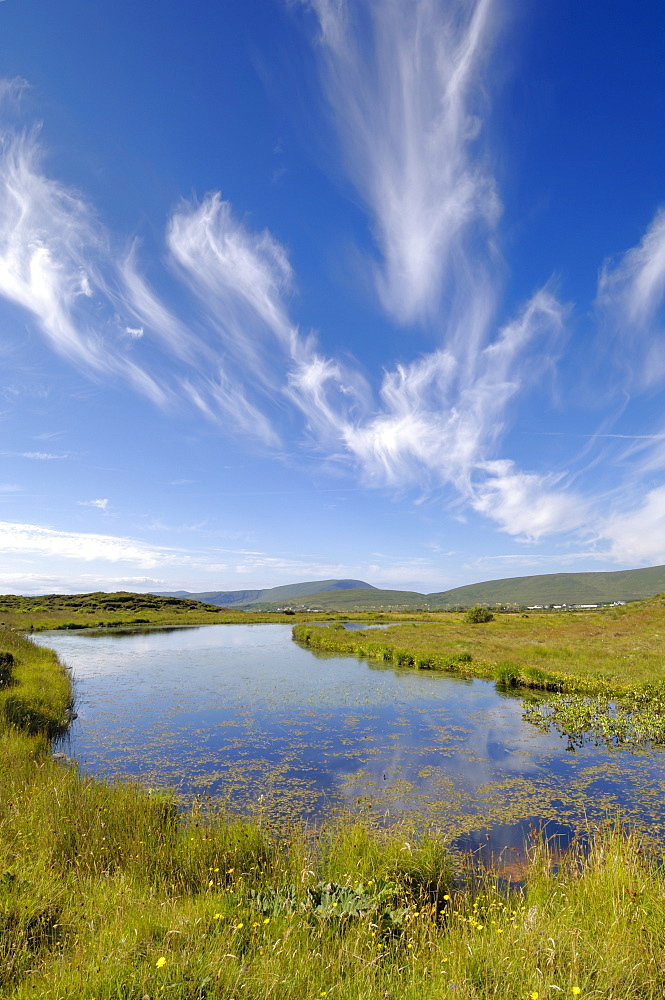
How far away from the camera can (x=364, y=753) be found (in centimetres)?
1677

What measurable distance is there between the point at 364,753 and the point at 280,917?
11802mm

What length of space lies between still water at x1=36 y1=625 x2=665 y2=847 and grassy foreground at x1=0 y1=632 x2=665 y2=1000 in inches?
149

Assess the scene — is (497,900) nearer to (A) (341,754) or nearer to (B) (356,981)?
(B) (356,981)

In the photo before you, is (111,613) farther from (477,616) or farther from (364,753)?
(364,753)

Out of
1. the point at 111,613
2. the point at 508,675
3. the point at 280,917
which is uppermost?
the point at 280,917

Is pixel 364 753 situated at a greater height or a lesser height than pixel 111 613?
lesser

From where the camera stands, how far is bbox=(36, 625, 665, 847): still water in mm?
12312

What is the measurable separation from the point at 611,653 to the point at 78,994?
1464 inches

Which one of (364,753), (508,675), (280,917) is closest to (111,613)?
(508,675)

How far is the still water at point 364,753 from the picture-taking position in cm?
1231

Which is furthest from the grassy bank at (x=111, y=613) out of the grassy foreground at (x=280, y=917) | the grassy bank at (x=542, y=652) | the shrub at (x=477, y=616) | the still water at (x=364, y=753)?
the grassy foreground at (x=280, y=917)

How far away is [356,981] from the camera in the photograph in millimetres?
4574

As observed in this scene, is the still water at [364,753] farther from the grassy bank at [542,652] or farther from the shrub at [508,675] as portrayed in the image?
the grassy bank at [542,652]

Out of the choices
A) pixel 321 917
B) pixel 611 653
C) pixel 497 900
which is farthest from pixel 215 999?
pixel 611 653
